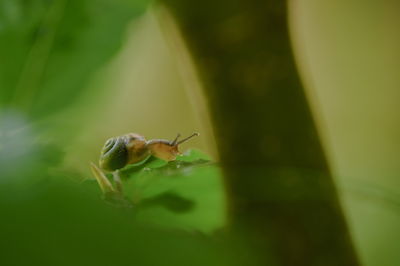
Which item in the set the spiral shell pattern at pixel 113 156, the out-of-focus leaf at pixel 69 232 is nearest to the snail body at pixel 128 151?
the spiral shell pattern at pixel 113 156

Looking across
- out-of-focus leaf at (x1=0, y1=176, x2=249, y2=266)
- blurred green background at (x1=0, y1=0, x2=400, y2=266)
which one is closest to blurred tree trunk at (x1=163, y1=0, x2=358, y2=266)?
blurred green background at (x1=0, y1=0, x2=400, y2=266)

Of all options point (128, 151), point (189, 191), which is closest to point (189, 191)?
point (189, 191)

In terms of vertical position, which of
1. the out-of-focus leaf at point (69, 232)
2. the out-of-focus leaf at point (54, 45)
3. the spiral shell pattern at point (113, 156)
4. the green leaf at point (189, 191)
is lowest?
the out-of-focus leaf at point (69, 232)

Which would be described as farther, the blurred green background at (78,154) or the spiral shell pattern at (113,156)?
the spiral shell pattern at (113,156)

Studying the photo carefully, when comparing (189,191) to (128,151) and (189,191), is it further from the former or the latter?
(128,151)

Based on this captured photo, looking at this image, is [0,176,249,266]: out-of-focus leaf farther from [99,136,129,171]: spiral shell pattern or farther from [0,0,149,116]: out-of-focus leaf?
[99,136,129,171]: spiral shell pattern

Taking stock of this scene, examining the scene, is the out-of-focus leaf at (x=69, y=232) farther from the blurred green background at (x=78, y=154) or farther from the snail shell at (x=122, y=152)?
the snail shell at (x=122, y=152)

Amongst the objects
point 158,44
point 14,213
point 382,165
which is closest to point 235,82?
point 14,213
